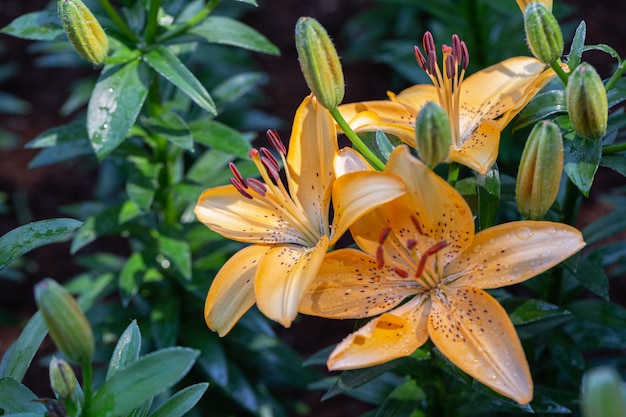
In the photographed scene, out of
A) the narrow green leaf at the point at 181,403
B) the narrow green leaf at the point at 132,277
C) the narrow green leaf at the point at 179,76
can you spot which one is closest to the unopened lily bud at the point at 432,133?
the narrow green leaf at the point at 181,403

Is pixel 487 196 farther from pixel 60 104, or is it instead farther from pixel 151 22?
pixel 60 104

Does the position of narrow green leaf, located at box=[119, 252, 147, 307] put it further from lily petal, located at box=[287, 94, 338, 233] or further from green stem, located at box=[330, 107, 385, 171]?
green stem, located at box=[330, 107, 385, 171]

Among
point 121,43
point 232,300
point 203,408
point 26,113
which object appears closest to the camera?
point 232,300

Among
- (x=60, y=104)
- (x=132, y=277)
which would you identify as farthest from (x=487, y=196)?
(x=60, y=104)

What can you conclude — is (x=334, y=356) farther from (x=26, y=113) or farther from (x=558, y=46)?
(x=26, y=113)

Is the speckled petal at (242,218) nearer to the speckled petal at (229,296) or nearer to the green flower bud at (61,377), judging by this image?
the speckled petal at (229,296)

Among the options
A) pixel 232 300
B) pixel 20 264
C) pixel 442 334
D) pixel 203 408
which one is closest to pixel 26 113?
pixel 20 264

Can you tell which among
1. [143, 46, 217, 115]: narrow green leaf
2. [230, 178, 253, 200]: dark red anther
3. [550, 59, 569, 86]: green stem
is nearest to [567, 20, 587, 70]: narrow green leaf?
[550, 59, 569, 86]: green stem
